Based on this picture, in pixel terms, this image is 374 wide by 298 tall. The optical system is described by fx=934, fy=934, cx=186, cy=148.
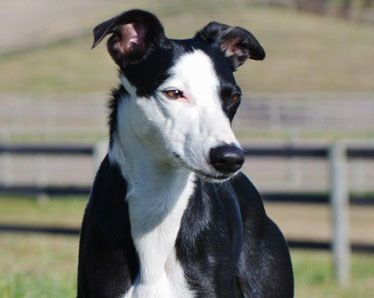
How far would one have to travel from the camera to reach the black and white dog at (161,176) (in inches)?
156

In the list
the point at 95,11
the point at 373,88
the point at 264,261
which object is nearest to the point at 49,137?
the point at 373,88

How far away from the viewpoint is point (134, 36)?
14.2ft

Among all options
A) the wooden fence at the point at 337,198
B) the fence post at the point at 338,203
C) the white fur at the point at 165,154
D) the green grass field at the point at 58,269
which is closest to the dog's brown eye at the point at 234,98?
the white fur at the point at 165,154

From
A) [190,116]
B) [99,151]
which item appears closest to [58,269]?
[99,151]

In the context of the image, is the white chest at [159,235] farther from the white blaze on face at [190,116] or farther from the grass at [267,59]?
the grass at [267,59]

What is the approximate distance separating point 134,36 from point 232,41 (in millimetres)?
554

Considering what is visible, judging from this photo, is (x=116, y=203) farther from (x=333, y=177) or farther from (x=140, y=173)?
(x=333, y=177)

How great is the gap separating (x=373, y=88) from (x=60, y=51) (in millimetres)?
21012

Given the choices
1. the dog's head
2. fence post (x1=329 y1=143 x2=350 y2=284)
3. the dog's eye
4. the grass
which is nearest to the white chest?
the dog's head

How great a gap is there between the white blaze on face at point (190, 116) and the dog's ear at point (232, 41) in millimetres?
399

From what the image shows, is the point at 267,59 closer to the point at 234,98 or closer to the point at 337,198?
the point at 337,198

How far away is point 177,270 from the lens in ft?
13.6

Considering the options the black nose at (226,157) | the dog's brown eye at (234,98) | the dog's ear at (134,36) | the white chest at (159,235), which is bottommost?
the white chest at (159,235)

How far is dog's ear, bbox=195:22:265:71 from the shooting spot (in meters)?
4.53
